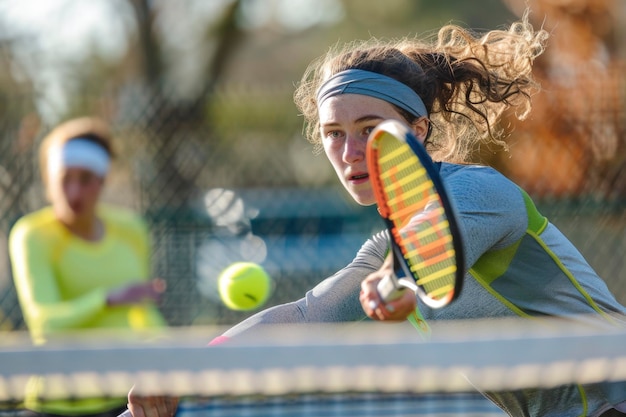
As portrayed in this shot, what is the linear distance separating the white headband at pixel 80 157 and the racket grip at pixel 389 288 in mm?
2793

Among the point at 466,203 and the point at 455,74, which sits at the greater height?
the point at 455,74

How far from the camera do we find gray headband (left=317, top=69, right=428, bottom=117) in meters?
2.97

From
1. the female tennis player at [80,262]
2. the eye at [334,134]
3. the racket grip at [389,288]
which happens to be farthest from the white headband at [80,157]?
the racket grip at [389,288]

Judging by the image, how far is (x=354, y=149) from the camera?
9.43 ft

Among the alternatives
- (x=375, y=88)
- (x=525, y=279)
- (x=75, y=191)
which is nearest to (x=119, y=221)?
(x=75, y=191)

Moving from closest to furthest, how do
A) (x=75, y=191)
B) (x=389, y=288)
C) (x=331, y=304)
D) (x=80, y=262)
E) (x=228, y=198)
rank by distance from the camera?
(x=389, y=288) < (x=331, y=304) < (x=80, y=262) < (x=75, y=191) < (x=228, y=198)

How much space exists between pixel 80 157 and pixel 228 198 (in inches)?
170

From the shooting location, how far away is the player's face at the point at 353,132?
9.45 feet

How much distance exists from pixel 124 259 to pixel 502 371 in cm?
250

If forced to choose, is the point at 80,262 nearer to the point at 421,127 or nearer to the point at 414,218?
the point at 421,127

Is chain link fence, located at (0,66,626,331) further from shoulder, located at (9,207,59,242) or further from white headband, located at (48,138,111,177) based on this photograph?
shoulder, located at (9,207,59,242)

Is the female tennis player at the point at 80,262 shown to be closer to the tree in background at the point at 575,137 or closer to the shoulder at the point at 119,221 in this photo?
the shoulder at the point at 119,221

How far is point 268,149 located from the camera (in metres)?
9.81

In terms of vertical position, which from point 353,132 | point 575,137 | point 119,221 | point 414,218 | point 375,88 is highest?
point 575,137
